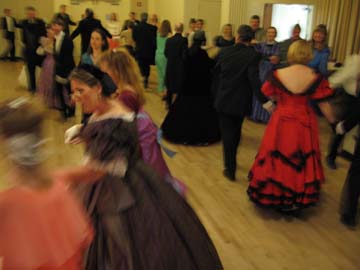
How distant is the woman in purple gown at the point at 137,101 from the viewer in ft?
8.74

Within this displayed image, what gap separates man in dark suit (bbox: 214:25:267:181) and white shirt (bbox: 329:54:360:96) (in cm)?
68

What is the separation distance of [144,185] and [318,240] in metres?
1.66

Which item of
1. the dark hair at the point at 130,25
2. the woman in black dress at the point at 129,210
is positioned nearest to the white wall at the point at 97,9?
the dark hair at the point at 130,25

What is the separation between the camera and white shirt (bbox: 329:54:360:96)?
3.53m

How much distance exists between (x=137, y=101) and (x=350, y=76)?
6.24 ft

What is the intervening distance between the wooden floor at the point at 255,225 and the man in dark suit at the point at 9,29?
301 inches

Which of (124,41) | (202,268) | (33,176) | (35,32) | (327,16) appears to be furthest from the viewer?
(124,41)

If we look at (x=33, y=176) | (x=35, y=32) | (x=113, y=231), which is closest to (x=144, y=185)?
(x=113, y=231)

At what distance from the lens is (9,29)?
1126cm

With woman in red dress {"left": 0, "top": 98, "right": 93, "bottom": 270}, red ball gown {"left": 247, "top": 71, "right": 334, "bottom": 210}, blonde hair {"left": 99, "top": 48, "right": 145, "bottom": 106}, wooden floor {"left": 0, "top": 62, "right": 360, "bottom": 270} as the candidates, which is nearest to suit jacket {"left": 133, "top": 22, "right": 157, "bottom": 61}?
wooden floor {"left": 0, "top": 62, "right": 360, "bottom": 270}

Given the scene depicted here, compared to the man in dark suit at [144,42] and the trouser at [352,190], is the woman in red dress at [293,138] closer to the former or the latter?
the trouser at [352,190]

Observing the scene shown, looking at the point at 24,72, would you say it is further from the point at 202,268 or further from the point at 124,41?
the point at 202,268

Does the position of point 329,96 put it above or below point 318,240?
above

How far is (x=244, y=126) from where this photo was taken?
19.5 ft
